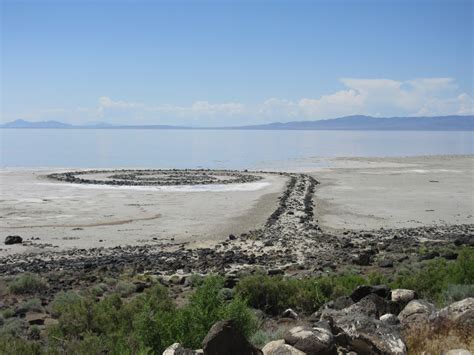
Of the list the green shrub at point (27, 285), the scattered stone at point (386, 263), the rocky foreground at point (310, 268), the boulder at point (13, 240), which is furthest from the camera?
the boulder at point (13, 240)

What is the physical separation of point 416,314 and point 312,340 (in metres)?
2.52

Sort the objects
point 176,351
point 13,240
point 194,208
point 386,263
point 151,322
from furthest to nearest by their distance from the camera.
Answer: point 194,208, point 13,240, point 386,263, point 151,322, point 176,351

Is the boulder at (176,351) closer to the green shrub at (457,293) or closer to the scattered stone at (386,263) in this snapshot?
the green shrub at (457,293)

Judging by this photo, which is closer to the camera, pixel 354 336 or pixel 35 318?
pixel 354 336

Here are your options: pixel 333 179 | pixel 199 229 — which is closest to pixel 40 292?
pixel 199 229

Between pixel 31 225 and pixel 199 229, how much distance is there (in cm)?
877

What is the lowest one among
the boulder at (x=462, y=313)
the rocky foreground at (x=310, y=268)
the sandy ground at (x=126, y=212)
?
the sandy ground at (x=126, y=212)

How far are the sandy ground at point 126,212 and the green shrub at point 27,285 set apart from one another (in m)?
7.41

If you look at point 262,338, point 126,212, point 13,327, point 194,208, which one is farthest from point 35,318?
point 194,208

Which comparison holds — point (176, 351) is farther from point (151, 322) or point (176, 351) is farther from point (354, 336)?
point (354, 336)

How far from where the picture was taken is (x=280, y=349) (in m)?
6.36

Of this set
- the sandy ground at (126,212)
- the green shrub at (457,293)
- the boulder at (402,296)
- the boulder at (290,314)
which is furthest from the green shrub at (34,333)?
the sandy ground at (126,212)

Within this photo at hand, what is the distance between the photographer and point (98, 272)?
1792 centimetres

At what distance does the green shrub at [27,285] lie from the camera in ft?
50.9
